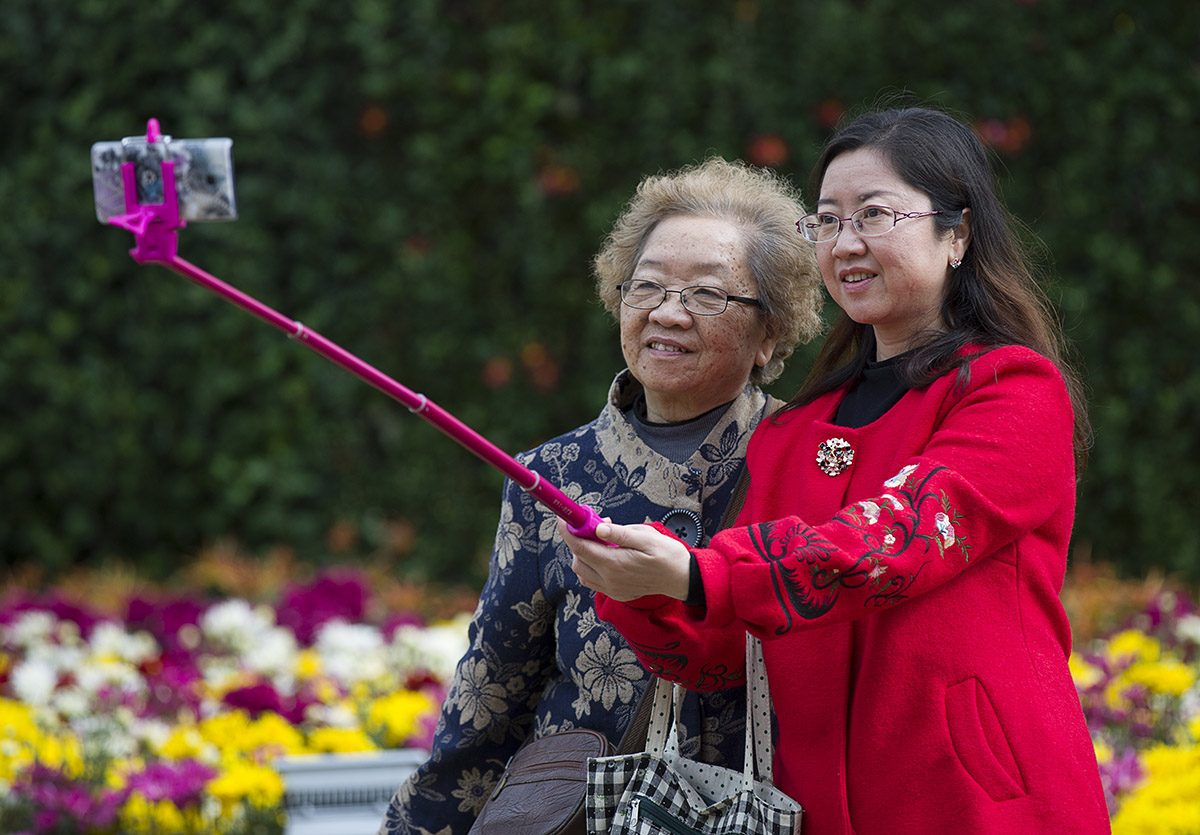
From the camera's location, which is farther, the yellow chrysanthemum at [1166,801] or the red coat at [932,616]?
the yellow chrysanthemum at [1166,801]

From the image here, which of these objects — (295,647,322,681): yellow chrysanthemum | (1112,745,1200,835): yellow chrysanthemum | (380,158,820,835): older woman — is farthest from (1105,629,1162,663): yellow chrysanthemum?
(295,647,322,681): yellow chrysanthemum

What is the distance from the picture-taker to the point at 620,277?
227 centimetres

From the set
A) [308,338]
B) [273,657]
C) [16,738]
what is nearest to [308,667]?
[273,657]

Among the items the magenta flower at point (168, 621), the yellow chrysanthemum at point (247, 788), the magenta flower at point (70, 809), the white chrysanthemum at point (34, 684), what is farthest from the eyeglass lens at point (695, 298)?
the magenta flower at point (168, 621)

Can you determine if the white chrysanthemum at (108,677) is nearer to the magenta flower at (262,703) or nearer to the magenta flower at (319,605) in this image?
the magenta flower at (262,703)

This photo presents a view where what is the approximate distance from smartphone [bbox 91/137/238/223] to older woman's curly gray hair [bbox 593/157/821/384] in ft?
2.55

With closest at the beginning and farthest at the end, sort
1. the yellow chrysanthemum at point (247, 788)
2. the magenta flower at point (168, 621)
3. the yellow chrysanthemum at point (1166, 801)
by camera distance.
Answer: the yellow chrysanthemum at point (1166, 801) → the yellow chrysanthemum at point (247, 788) → the magenta flower at point (168, 621)

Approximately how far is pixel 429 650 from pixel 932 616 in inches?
105

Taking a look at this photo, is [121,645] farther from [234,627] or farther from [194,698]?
[194,698]

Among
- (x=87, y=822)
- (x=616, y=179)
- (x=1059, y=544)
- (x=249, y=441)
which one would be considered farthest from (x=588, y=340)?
(x=1059, y=544)

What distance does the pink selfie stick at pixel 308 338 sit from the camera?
58.6 inches

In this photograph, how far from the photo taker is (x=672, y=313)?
2072 millimetres

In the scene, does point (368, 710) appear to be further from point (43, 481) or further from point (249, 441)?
point (43, 481)

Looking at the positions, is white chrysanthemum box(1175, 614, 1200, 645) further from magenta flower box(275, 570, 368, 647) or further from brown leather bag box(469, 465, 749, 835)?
Answer: magenta flower box(275, 570, 368, 647)
